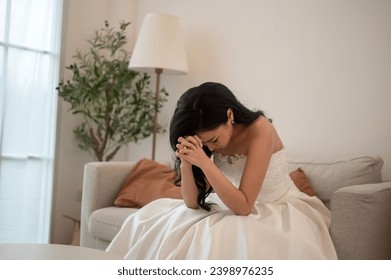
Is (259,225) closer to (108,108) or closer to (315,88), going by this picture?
(315,88)

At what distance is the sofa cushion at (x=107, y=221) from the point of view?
7.84 feet

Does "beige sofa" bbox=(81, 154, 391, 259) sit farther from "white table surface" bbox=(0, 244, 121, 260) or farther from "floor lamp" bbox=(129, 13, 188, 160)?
"white table surface" bbox=(0, 244, 121, 260)

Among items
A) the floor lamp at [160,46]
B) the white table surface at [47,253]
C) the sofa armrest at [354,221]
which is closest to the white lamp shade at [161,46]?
the floor lamp at [160,46]

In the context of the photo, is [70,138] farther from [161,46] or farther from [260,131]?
[260,131]

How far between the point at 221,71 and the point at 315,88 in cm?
74

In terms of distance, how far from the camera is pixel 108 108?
3.36m

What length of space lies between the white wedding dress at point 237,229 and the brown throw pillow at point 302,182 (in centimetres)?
32

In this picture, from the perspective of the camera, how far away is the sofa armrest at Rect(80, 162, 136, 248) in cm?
259

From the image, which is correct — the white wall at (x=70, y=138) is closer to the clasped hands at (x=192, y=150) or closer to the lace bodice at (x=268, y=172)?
the lace bodice at (x=268, y=172)

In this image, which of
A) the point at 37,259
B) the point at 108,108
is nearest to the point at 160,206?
the point at 37,259

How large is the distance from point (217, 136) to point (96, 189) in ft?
3.65

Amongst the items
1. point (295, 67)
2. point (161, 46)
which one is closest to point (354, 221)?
point (295, 67)

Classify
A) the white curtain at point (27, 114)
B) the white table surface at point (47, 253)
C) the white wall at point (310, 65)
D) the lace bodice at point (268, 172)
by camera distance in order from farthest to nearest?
the white curtain at point (27, 114)
the white wall at point (310, 65)
the lace bodice at point (268, 172)
the white table surface at point (47, 253)

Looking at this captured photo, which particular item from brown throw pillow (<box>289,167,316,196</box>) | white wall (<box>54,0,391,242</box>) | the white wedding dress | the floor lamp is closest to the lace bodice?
the white wedding dress
